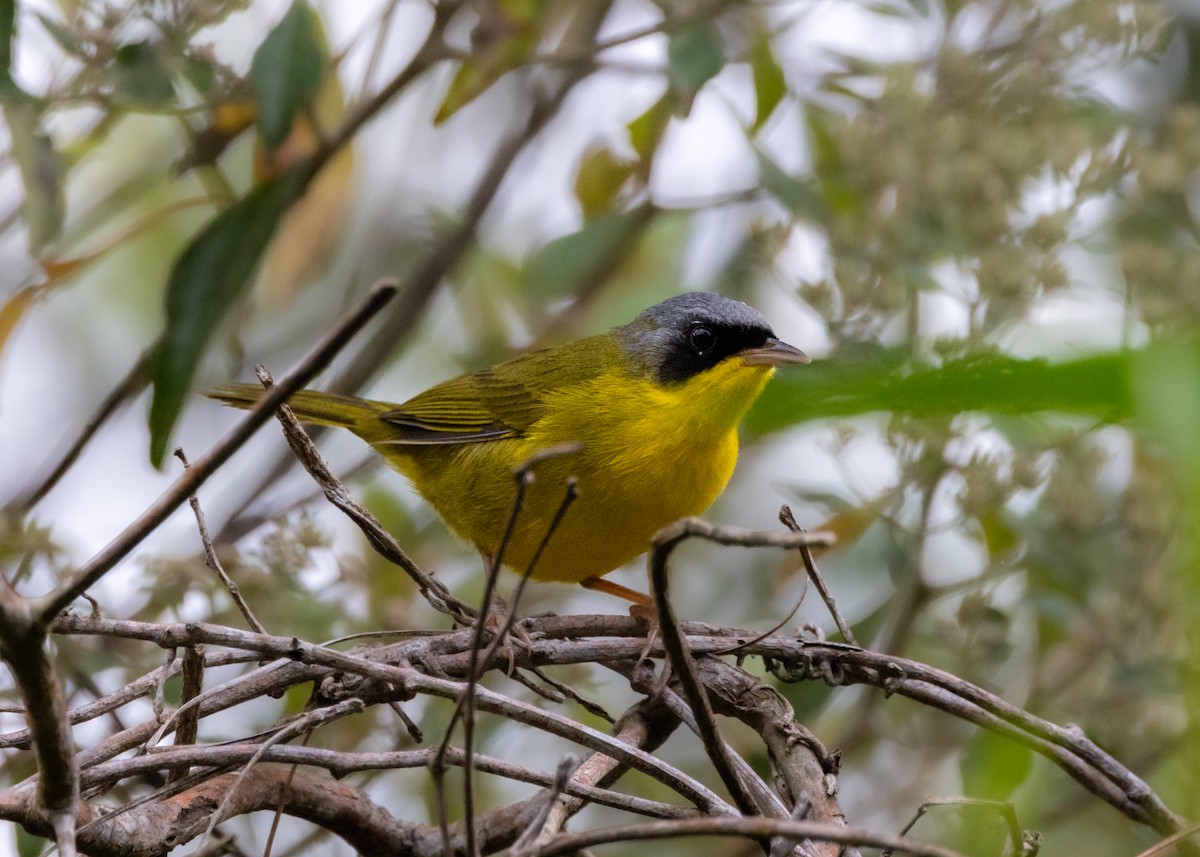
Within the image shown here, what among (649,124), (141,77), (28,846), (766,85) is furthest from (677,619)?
(649,124)

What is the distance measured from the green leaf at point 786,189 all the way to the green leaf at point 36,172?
79.2 inches

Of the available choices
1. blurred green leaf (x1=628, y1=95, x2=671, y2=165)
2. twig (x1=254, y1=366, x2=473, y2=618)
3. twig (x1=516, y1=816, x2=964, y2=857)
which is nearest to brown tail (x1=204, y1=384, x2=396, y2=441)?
blurred green leaf (x1=628, y1=95, x2=671, y2=165)

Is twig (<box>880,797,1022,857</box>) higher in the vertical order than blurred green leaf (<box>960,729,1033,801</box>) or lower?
lower

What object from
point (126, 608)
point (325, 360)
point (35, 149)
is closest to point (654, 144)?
point (35, 149)

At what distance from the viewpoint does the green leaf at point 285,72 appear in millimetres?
3342

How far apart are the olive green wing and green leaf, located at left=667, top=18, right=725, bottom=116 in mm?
882

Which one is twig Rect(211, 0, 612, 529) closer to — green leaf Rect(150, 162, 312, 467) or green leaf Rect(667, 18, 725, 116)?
green leaf Rect(150, 162, 312, 467)

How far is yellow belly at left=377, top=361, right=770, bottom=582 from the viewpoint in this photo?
341cm

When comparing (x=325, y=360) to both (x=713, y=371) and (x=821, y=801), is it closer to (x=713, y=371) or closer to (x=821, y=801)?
(x=821, y=801)

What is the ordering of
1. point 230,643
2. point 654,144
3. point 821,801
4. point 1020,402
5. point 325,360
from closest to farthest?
point 1020,402
point 325,360
point 230,643
point 821,801
point 654,144

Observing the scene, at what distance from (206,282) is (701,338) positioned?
58.5 inches

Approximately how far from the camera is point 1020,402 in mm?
725

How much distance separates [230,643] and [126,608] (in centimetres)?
196

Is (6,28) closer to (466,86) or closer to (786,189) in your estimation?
(466,86)
